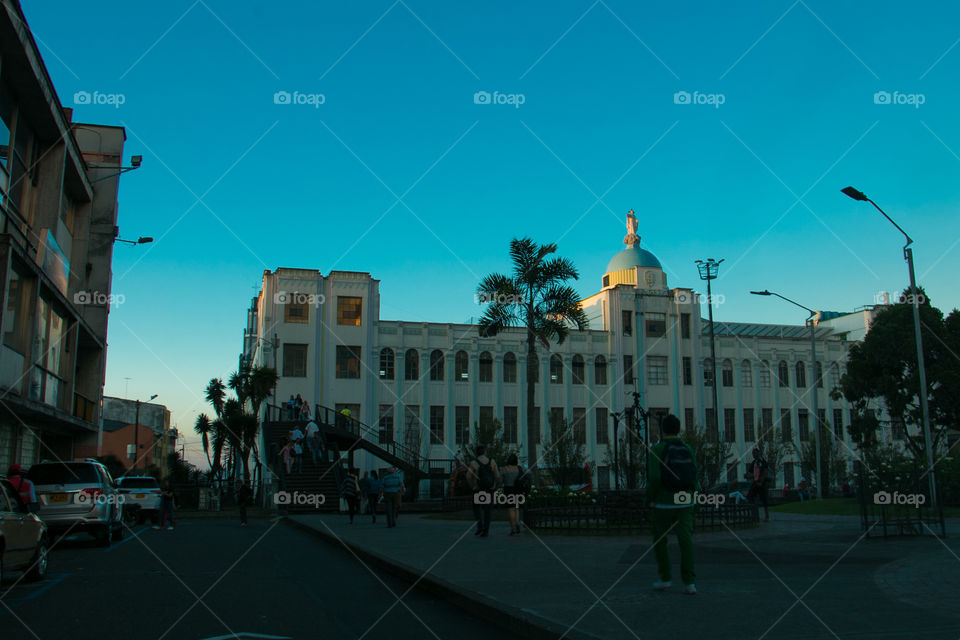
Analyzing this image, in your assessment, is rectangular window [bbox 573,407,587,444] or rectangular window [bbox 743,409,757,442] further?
rectangular window [bbox 743,409,757,442]

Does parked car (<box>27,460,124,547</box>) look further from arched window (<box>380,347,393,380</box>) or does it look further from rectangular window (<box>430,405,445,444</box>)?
rectangular window (<box>430,405,445,444</box>)

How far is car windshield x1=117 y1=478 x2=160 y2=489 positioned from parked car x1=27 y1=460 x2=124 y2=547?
1097 centimetres

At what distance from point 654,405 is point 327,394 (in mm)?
21111

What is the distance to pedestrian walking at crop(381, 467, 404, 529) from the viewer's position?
812 inches

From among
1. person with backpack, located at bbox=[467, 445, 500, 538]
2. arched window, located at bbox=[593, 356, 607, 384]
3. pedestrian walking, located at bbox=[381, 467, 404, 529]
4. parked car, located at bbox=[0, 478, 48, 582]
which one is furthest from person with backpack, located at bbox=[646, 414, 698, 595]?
arched window, located at bbox=[593, 356, 607, 384]

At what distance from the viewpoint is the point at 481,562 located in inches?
442

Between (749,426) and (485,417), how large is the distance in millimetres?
19632

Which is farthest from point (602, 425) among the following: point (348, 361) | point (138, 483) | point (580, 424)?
point (138, 483)

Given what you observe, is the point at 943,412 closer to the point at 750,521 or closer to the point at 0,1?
the point at 750,521

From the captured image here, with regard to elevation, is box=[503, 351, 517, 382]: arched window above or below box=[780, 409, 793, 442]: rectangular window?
above

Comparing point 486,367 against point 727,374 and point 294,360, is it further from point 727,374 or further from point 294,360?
point 727,374

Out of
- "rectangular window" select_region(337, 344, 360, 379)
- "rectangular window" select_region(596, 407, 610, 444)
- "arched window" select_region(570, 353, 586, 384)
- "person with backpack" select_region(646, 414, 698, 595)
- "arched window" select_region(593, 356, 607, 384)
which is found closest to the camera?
Answer: "person with backpack" select_region(646, 414, 698, 595)

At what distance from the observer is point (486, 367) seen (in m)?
51.1

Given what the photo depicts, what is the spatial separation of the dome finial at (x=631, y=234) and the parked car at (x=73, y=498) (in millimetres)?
48186
